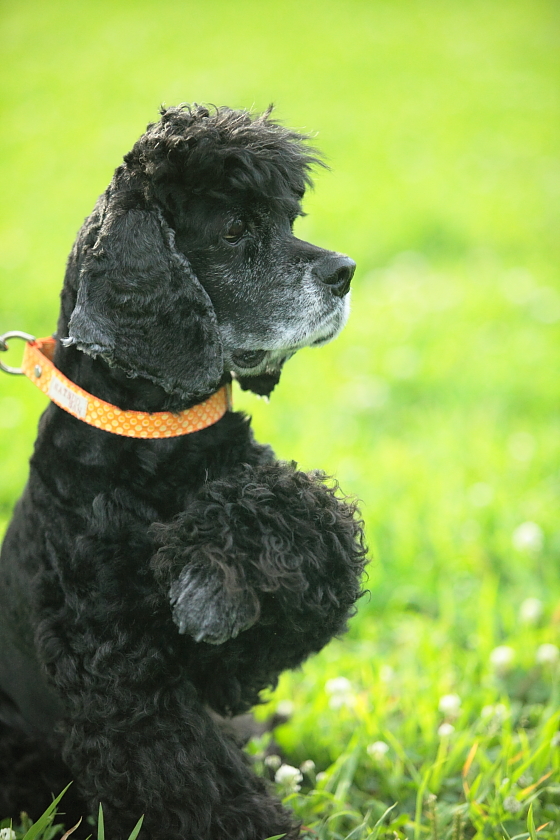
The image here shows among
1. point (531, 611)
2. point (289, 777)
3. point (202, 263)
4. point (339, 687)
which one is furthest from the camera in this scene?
point (531, 611)

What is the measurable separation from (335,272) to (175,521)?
3.23 ft

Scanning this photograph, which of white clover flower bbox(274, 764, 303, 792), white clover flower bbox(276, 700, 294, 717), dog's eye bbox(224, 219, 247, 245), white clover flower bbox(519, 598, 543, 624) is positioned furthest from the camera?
white clover flower bbox(519, 598, 543, 624)

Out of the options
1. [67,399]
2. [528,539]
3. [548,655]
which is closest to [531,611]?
[548,655]

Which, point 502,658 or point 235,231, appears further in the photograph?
point 502,658

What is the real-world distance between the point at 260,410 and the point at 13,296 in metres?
2.91

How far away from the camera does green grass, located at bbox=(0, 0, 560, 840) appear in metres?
2.82

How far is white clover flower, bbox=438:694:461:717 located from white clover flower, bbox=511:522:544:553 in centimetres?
115

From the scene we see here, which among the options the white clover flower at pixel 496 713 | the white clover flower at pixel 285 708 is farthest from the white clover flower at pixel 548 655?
the white clover flower at pixel 285 708

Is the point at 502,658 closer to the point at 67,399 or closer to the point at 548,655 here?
the point at 548,655

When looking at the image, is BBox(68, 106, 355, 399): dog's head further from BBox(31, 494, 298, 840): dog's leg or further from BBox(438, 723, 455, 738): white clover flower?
BBox(438, 723, 455, 738): white clover flower

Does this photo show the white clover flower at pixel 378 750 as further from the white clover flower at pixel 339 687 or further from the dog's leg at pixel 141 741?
the dog's leg at pixel 141 741

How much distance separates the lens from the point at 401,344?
21.1 feet

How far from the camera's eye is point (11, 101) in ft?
37.6

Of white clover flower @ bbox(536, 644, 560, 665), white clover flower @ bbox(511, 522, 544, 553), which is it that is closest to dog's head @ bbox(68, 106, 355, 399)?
white clover flower @ bbox(536, 644, 560, 665)
